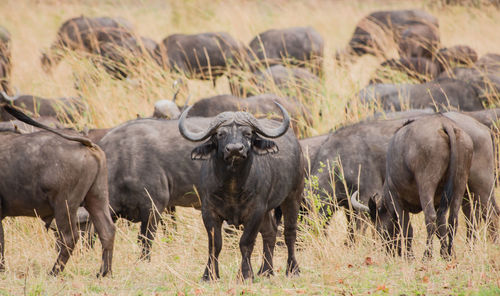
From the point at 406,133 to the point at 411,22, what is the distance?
50.3 feet

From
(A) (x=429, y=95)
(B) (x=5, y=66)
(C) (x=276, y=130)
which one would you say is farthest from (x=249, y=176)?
(B) (x=5, y=66)

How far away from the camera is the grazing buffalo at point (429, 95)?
40.1 feet

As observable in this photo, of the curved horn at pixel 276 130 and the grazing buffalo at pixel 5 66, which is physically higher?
the curved horn at pixel 276 130

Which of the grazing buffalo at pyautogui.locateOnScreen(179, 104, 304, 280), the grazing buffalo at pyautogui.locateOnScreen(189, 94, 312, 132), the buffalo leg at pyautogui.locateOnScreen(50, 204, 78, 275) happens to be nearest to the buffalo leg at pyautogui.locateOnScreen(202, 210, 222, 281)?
the grazing buffalo at pyautogui.locateOnScreen(179, 104, 304, 280)

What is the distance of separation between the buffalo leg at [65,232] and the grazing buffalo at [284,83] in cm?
650

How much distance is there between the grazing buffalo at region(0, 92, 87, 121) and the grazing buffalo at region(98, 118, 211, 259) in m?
4.01

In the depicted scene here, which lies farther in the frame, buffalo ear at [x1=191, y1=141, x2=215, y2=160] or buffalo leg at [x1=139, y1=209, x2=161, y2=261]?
buffalo leg at [x1=139, y1=209, x2=161, y2=261]

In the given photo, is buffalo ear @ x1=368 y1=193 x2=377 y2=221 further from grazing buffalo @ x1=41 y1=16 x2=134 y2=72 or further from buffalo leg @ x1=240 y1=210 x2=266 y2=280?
grazing buffalo @ x1=41 y1=16 x2=134 y2=72

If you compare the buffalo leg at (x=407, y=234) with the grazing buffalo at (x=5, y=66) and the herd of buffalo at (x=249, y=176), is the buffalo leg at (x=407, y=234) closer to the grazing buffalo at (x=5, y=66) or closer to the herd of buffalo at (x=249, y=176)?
the herd of buffalo at (x=249, y=176)

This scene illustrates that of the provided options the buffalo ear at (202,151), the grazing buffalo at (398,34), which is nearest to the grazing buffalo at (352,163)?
the buffalo ear at (202,151)

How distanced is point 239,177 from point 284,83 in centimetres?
779

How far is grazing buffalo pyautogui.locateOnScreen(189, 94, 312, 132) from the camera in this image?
1140cm

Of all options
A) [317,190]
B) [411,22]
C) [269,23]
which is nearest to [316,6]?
[269,23]

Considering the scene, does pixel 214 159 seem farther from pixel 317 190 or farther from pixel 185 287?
pixel 317 190
